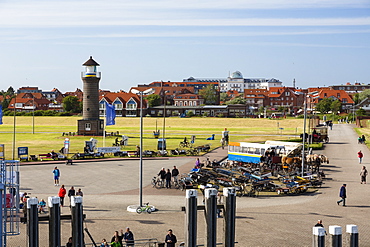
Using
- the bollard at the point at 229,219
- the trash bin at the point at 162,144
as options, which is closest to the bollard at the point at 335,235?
the bollard at the point at 229,219

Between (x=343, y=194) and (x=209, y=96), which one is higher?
(x=209, y=96)

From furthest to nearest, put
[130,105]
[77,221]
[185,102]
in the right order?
[185,102]
[130,105]
[77,221]

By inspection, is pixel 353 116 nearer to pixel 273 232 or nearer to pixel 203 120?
pixel 203 120

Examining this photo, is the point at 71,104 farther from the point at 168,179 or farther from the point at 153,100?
the point at 168,179

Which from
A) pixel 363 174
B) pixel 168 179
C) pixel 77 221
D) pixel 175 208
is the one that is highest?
pixel 77 221

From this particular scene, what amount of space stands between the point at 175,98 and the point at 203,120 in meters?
46.7

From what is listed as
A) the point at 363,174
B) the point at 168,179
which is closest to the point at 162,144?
the point at 168,179

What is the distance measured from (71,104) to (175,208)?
120781 millimetres

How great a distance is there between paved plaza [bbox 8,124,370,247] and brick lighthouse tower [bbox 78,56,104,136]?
3049cm

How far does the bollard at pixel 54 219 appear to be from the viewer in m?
13.3

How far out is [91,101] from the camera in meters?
67.4

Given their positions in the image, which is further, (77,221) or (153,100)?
(153,100)

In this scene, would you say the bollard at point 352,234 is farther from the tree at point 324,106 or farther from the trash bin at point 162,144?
the tree at point 324,106

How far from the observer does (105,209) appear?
23.0 m
